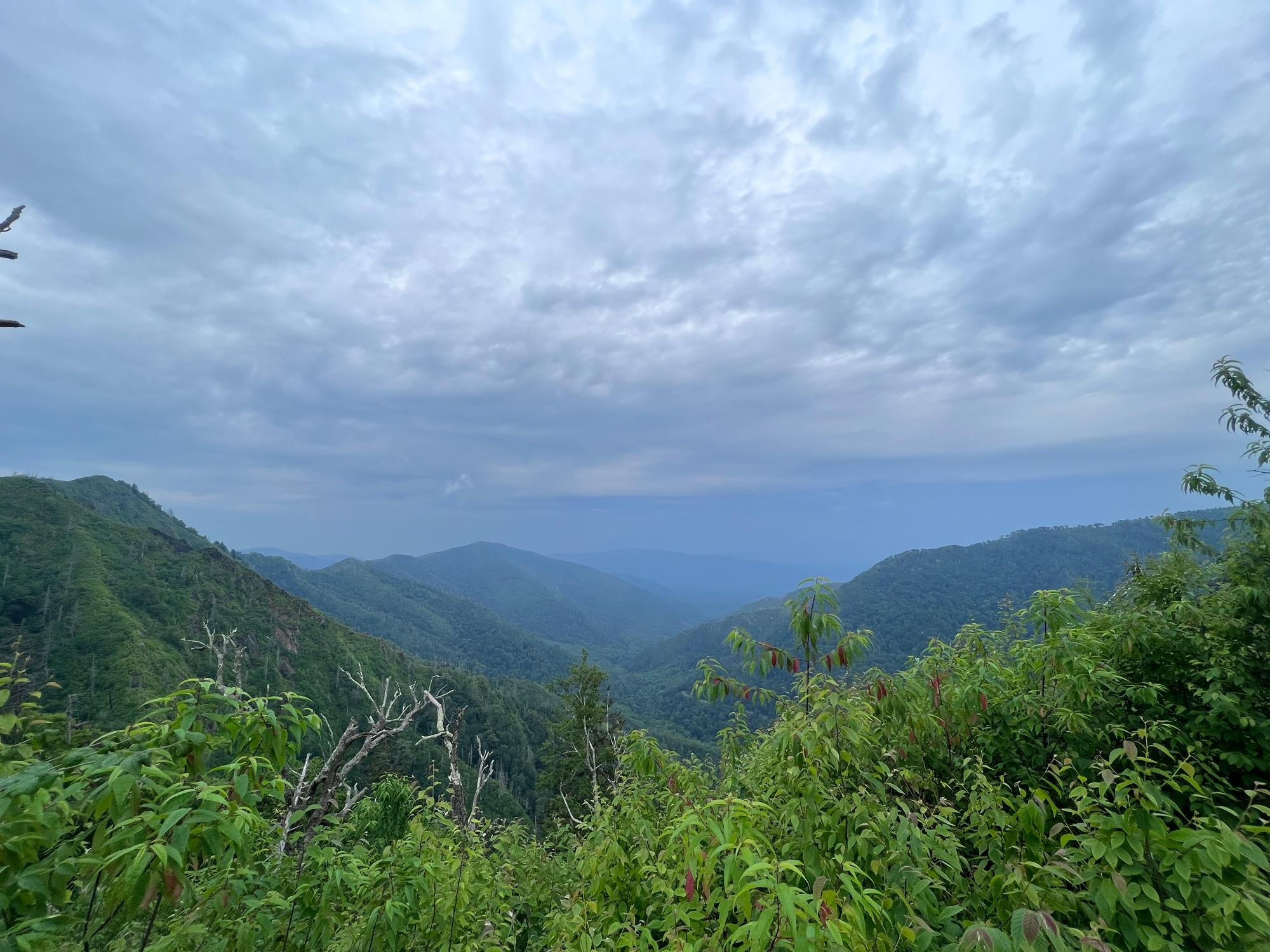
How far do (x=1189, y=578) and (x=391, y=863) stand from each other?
10497 millimetres

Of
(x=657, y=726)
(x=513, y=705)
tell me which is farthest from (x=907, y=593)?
(x=513, y=705)

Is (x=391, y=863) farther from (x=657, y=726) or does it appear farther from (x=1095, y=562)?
(x=1095, y=562)

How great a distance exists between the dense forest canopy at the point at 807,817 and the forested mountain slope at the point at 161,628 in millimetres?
67273

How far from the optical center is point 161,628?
288 feet

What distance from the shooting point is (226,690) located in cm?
337

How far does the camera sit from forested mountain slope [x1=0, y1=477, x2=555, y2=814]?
73.2 meters

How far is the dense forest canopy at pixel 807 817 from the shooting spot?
250 centimetres

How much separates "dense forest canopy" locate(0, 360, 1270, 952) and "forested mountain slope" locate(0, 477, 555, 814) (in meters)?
67.3

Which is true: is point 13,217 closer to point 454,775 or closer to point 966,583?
point 454,775

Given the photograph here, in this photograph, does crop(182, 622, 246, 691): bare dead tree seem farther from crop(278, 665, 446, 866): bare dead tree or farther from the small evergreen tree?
the small evergreen tree

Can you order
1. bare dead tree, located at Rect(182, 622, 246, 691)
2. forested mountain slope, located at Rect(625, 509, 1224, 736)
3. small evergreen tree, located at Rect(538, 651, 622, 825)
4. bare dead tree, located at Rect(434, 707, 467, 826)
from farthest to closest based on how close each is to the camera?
forested mountain slope, located at Rect(625, 509, 1224, 736), small evergreen tree, located at Rect(538, 651, 622, 825), bare dead tree, located at Rect(434, 707, 467, 826), bare dead tree, located at Rect(182, 622, 246, 691)

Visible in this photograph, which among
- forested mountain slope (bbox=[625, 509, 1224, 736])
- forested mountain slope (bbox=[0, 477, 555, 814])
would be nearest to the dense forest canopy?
forested mountain slope (bbox=[0, 477, 555, 814])

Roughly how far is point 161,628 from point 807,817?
118 m

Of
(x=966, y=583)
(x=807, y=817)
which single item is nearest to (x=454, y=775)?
(x=807, y=817)
